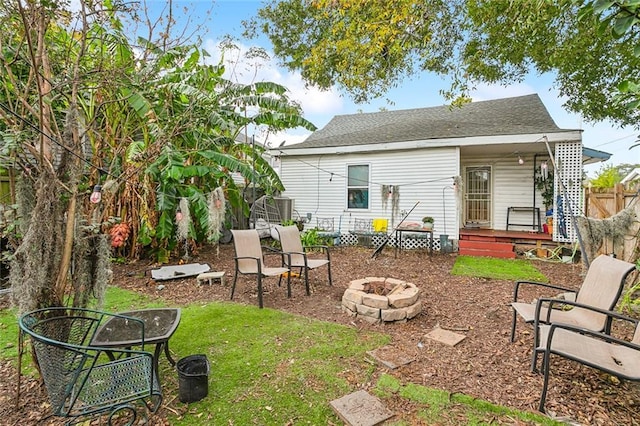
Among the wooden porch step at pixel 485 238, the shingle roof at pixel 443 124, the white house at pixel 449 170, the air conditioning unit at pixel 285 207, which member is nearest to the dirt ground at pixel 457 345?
the wooden porch step at pixel 485 238

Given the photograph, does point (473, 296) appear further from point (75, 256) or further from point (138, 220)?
point (138, 220)

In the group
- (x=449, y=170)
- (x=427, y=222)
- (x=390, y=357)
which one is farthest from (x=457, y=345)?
(x=449, y=170)

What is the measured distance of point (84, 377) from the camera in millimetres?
2154

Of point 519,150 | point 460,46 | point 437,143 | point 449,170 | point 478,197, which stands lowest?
point 478,197

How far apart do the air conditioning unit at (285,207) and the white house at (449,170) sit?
232mm

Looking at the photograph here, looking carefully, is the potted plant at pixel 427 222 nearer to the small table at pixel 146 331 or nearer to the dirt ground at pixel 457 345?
the dirt ground at pixel 457 345

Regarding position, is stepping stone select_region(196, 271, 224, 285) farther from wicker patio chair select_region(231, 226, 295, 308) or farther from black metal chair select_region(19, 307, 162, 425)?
black metal chair select_region(19, 307, 162, 425)

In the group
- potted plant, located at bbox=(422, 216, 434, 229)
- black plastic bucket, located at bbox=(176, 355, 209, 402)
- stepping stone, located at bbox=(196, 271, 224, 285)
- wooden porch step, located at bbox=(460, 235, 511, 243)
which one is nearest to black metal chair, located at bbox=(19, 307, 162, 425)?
black plastic bucket, located at bbox=(176, 355, 209, 402)

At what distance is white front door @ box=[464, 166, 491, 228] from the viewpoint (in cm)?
1045

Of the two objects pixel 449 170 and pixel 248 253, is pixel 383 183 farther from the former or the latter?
pixel 248 253

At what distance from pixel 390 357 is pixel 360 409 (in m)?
0.86

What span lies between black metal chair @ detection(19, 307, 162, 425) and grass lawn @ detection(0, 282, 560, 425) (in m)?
0.42

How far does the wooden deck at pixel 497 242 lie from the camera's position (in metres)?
8.47

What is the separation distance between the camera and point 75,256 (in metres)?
2.71
